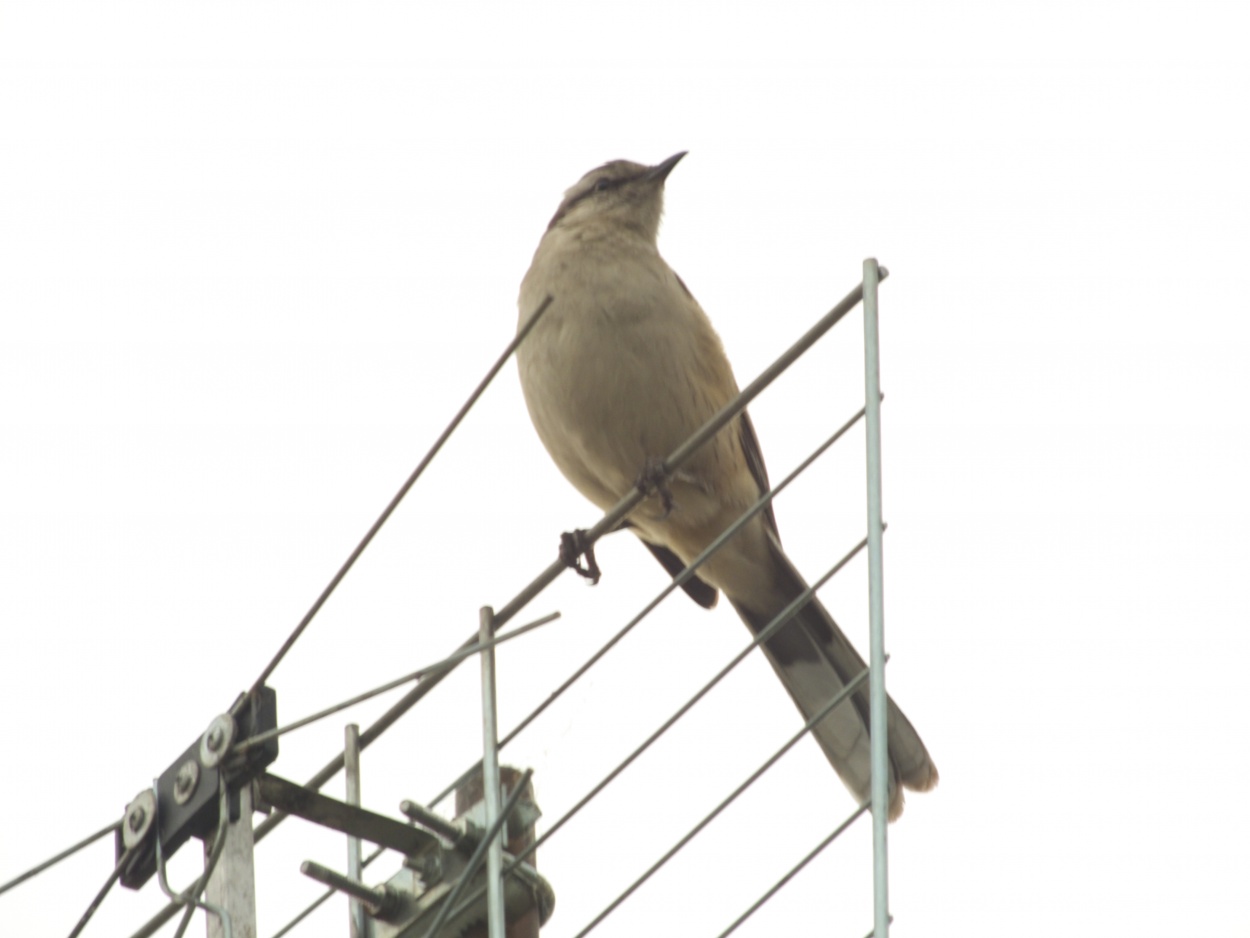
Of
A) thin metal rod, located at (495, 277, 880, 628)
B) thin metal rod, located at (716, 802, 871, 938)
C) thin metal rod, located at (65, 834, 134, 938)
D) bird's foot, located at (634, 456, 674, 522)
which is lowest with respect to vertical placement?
thin metal rod, located at (716, 802, 871, 938)

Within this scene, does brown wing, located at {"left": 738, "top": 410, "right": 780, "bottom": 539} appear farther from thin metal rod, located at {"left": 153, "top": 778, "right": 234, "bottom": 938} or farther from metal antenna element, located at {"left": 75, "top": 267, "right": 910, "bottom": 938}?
thin metal rod, located at {"left": 153, "top": 778, "right": 234, "bottom": 938}

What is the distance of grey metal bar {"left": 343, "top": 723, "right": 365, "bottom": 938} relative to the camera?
261 cm

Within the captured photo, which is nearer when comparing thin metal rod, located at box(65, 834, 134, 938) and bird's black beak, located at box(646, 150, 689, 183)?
thin metal rod, located at box(65, 834, 134, 938)

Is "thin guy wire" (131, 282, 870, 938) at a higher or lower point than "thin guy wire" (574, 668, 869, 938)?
higher

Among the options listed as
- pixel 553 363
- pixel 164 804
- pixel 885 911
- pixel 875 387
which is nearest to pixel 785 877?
pixel 885 911

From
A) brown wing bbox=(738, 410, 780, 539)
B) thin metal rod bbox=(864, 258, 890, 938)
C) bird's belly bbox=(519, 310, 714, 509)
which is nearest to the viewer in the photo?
thin metal rod bbox=(864, 258, 890, 938)


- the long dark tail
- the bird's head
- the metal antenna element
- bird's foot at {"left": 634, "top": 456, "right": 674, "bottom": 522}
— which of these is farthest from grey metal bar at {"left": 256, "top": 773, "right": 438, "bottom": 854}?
the bird's head

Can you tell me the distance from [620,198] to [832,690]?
2.18 metres

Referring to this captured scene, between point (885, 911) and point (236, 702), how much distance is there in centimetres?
87

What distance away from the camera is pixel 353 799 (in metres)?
2.57

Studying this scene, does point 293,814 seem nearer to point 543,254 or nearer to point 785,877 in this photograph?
point 785,877

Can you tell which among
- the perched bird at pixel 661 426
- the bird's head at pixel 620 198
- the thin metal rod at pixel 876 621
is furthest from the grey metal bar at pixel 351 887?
the bird's head at pixel 620 198

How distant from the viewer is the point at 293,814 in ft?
7.84

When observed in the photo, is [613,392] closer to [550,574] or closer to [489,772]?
[550,574]
